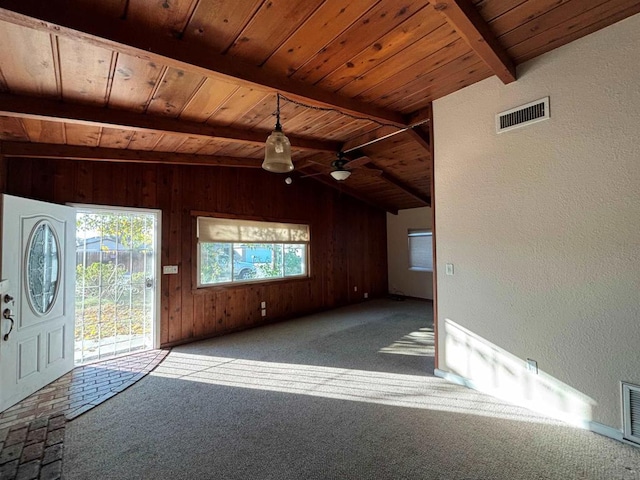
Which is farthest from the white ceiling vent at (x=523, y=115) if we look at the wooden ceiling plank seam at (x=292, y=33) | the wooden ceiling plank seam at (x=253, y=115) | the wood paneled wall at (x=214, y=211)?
the wood paneled wall at (x=214, y=211)

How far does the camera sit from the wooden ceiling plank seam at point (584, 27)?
6.33 feet

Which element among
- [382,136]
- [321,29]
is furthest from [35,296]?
[382,136]

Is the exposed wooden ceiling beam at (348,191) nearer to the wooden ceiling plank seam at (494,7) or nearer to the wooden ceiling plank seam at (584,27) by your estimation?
the wooden ceiling plank seam at (584,27)

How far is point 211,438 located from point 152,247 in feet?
9.42

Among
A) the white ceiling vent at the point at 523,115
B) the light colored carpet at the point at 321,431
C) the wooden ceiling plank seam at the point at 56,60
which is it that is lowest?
the light colored carpet at the point at 321,431

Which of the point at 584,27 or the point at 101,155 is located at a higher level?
the point at 584,27

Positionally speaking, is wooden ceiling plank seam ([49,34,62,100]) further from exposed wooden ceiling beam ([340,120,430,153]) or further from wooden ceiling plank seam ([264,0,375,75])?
exposed wooden ceiling beam ([340,120,430,153])

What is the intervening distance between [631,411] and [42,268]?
512 centimetres

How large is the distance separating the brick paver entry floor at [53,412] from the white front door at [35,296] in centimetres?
17

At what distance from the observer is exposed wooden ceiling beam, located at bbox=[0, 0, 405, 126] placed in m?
1.43

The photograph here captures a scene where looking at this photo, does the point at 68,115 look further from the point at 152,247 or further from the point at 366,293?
the point at 366,293

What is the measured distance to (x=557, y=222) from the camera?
2.31m

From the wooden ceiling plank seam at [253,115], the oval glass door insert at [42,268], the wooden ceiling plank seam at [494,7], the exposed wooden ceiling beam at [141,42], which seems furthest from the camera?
the oval glass door insert at [42,268]

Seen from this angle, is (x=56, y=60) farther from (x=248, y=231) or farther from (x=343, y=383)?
(x=248, y=231)
